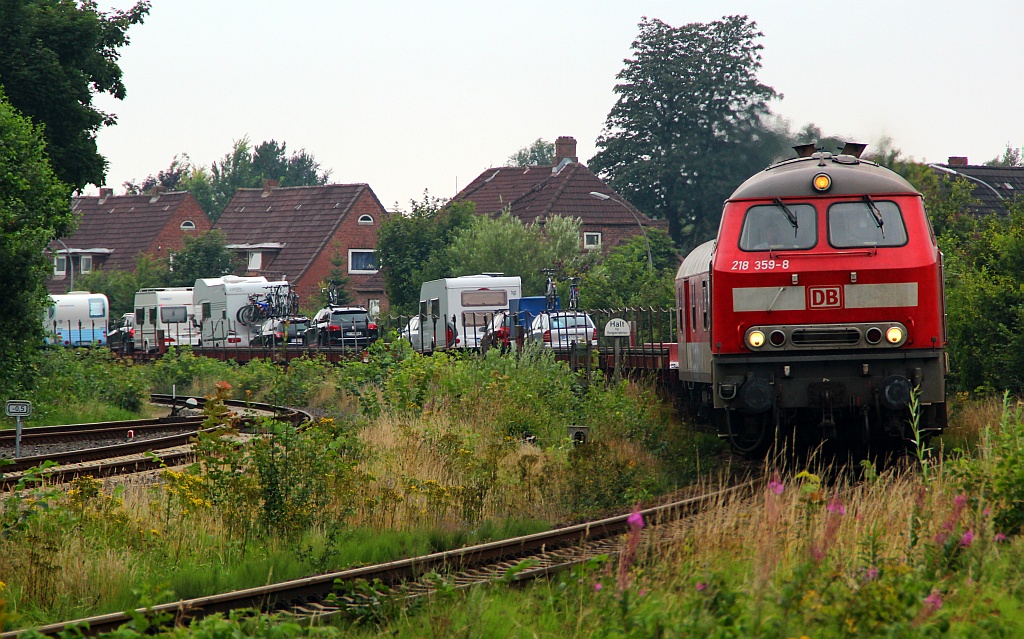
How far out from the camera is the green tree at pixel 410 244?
179ft

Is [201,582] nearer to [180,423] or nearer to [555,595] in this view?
[555,595]

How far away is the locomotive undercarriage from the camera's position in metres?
12.0

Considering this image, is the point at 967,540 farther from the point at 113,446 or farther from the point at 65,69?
the point at 65,69

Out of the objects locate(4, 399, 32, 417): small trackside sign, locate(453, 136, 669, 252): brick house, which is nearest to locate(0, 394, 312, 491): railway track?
locate(4, 399, 32, 417): small trackside sign

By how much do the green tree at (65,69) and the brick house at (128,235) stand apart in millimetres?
49847

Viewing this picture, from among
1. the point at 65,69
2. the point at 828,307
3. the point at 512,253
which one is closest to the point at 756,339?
the point at 828,307

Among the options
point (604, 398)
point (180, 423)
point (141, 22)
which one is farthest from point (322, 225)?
point (604, 398)

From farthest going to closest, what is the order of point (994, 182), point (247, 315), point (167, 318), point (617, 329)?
point (994, 182) < point (167, 318) < point (247, 315) < point (617, 329)

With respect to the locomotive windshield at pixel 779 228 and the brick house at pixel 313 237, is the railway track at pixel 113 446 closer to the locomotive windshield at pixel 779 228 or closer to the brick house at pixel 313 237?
the locomotive windshield at pixel 779 228

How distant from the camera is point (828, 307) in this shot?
1238cm

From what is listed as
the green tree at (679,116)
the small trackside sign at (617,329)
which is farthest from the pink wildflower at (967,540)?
the green tree at (679,116)

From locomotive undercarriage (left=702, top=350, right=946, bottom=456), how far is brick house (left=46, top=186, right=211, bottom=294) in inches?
2747

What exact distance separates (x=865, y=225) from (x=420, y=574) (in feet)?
21.7

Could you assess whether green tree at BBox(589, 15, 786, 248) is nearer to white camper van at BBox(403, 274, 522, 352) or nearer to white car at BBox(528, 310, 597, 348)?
white camper van at BBox(403, 274, 522, 352)
